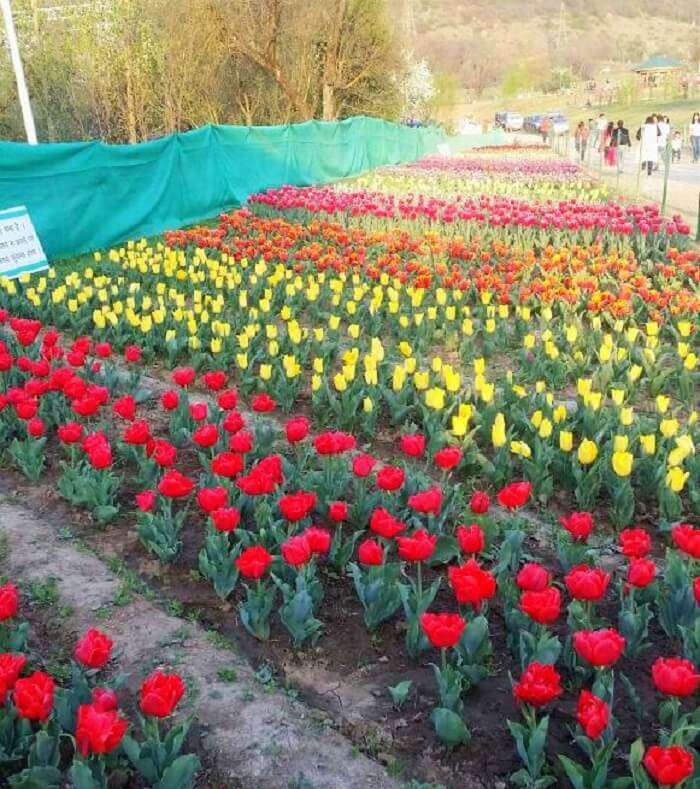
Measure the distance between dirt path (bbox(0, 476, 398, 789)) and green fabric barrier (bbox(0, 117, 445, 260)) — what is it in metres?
7.74

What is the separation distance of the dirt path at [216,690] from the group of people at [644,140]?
1342 centimetres

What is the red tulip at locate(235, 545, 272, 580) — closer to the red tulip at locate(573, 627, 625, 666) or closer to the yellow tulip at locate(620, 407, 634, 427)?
the red tulip at locate(573, 627, 625, 666)

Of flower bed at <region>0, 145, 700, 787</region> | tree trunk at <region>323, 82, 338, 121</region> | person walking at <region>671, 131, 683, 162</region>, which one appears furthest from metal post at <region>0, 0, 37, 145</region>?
person walking at <region>671, 131, 683, 162</region>

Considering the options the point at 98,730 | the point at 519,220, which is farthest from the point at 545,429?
the point at 519,220

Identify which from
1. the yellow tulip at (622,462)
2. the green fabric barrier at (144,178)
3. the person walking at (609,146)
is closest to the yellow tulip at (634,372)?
the yellow tulip at (622,462)

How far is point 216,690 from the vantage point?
279 cm

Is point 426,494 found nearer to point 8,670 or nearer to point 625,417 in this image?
point 8,670

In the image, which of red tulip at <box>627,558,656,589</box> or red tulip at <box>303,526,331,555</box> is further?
red tulip at <box>303,526,331,555</box>

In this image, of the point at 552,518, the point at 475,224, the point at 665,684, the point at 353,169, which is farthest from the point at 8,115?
the point at 665,684

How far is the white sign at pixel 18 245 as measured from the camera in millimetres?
9445

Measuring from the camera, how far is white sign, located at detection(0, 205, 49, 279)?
9.45 metres

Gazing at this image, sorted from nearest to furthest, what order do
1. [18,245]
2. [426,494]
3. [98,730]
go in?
[98,730]
[426,494]
[18,245]

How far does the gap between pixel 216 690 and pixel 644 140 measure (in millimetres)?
19928

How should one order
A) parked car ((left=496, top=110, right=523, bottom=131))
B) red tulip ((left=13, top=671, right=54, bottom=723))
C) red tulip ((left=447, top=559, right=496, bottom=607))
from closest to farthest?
red tulip ((left=13, top=671, right=54, bottom=723))
red tulip ((left=447, top=559, right=496, bottom=607))
parked car ((left=496, top=110, right=523, bottom=131))
